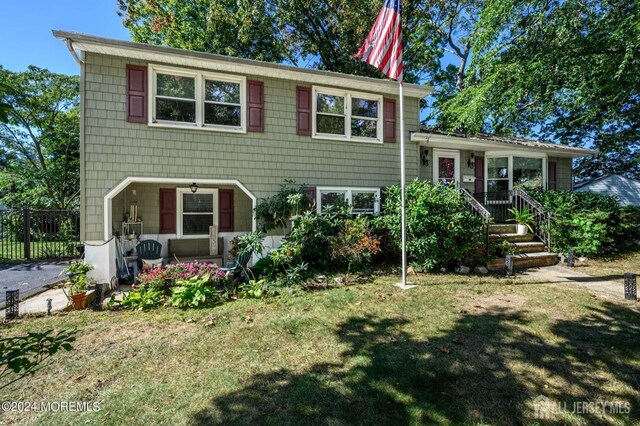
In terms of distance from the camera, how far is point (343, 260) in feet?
24.8

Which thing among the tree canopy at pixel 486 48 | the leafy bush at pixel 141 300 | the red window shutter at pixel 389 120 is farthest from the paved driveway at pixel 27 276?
the tree canopy at pixel 486 48

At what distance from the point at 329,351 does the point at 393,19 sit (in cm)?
638

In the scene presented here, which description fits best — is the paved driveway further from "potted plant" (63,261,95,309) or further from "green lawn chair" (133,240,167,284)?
"green lawn chair" (133,240,167,284)

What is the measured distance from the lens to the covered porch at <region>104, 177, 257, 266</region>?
8.87 m

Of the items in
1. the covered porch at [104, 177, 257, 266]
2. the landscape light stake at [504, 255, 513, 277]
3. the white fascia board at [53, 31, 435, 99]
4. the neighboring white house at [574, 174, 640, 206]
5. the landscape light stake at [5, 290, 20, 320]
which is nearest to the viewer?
the landscape light stake at [5, 290, 20, 320]

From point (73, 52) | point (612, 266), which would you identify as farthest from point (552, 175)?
point (73, 52)

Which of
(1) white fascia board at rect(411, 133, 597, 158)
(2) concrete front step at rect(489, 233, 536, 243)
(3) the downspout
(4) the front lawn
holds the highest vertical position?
(3) the downspout

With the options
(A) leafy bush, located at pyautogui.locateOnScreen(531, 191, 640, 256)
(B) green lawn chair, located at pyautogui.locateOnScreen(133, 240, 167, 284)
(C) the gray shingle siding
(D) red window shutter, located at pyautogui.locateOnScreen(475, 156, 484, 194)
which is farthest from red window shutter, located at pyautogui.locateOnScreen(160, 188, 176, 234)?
(A) leafy bush, located at pyautogui.locateOnScreen(531, 191, 640, 256)

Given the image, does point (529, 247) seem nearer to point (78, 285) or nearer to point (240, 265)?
point (240, 265)

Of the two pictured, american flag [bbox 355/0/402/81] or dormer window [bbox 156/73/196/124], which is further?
dormer window [bbox 156/73/196/124]

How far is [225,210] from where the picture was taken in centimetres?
1010

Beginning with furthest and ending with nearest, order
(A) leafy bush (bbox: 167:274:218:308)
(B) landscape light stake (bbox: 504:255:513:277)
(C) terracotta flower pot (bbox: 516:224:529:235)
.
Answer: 1. (C) terracotta flower pot (bbox: 516:224:529:235)
2. (B) landscape light stake (bbox: 504:255:513:277)
3. (A) leafy bush (bbox: 167:274:218:308)

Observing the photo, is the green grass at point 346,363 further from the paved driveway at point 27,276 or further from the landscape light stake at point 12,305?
the paved driveway at point 27,276

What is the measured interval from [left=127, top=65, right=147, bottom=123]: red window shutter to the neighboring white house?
25444 mm
